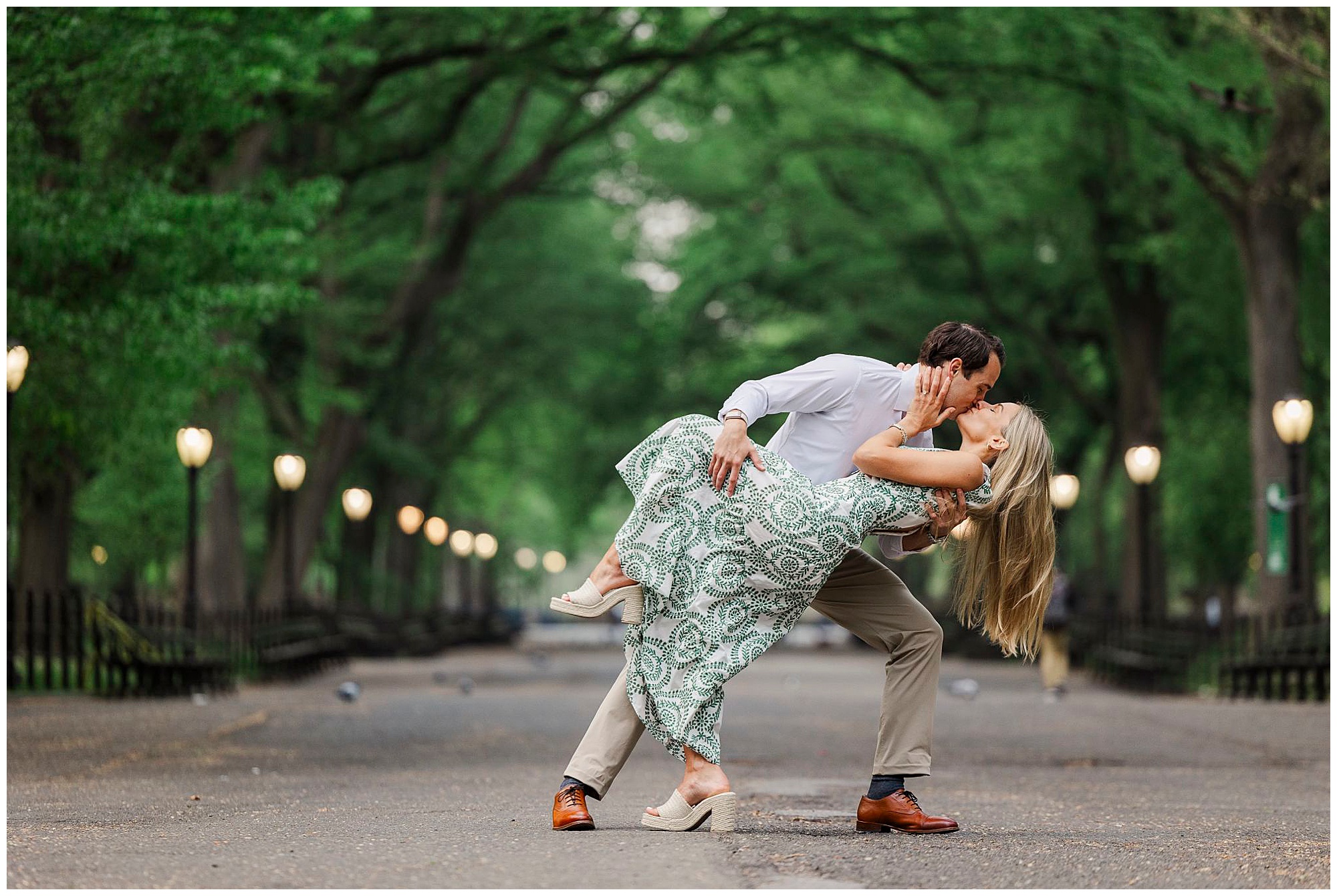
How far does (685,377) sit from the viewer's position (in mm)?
37500

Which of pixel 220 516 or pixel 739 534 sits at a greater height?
pixel 220 516

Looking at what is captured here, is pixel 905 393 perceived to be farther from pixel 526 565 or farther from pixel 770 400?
pixel 526 565

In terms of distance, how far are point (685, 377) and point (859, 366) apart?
103 ft

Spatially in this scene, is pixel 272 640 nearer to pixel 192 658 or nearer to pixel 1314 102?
pixel 192 658

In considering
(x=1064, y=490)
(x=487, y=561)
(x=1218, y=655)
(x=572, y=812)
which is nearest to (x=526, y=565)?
(x=487, y=561)

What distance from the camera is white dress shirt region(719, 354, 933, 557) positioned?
234 inches

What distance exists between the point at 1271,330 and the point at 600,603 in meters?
19.2

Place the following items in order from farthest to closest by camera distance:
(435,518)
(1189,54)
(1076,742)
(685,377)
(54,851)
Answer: (435,518) → (685,377) → (1189,54) → (1076,742) → (54,851)

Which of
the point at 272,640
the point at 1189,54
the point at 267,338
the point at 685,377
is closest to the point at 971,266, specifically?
the point at 685,377

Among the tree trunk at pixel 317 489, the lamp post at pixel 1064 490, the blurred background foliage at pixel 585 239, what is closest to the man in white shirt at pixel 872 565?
the blurred background foliage at pixel 585 239

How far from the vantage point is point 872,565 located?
20.5ft

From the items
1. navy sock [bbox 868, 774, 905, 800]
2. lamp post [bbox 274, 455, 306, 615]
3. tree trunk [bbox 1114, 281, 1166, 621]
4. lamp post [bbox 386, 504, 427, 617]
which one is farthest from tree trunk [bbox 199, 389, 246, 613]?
navy sock [bbox 868, 774, 905, 800]

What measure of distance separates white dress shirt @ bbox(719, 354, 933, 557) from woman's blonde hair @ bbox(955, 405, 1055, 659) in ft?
0.93

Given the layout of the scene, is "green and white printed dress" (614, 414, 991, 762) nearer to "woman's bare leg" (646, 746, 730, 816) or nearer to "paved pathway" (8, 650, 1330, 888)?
"woman's bare leg" (646, 746, 730, 816)
